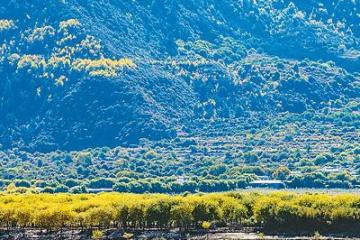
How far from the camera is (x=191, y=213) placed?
160 metres

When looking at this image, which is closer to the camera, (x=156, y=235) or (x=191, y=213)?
(x=156, y=235)

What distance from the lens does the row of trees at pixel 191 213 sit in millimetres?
155625

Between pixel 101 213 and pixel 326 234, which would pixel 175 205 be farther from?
pixel 326 234

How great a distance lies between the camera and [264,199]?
166 meters

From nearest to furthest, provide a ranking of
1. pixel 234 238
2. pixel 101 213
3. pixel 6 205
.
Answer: pixel 234 238
pixel 101 213
pixel 6 205

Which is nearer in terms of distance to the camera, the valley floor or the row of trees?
the valley floor

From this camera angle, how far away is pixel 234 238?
490ft

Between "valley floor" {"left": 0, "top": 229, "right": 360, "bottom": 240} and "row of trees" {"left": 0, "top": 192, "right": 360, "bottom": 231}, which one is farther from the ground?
"row of trees" {"left": 0, "top": 192, "right": 360, "bottom": 231}

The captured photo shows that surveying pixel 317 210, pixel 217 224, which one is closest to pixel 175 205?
pixel 217 224

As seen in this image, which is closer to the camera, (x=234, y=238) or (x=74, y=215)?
(x=234, y=238)

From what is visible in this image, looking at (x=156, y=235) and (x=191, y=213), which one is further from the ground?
(x=191, y=213)

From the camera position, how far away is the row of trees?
156 meters

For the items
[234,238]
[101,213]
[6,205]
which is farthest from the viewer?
[6,205]

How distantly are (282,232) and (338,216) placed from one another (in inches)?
272
